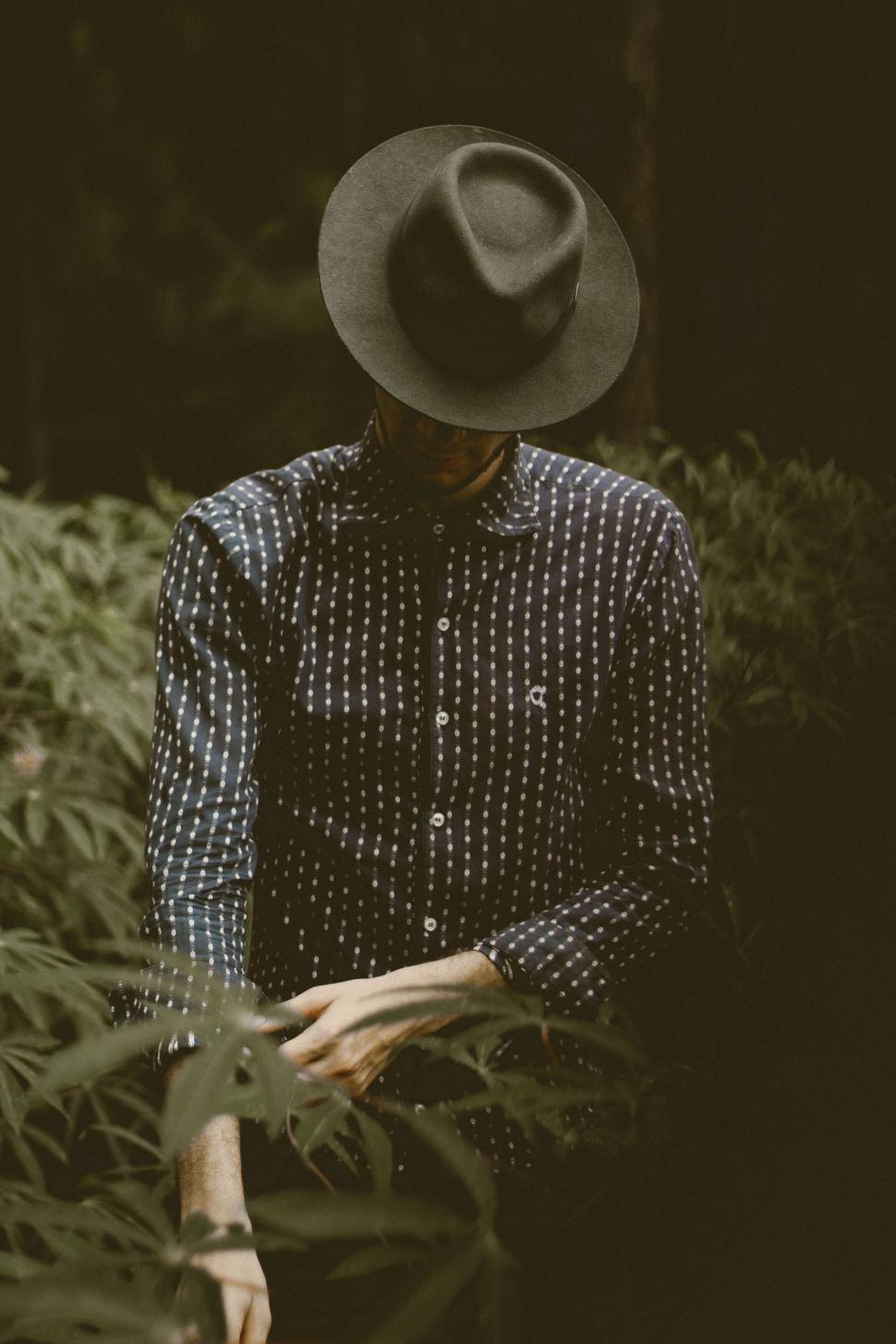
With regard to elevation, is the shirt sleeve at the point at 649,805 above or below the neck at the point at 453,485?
below

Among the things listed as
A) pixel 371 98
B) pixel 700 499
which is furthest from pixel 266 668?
pixel 371 98

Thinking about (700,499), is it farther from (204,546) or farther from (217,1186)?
(217,1186)

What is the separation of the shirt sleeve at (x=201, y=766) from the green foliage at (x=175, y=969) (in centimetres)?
14

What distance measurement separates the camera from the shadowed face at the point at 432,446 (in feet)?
4.54

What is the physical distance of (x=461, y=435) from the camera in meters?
1.39

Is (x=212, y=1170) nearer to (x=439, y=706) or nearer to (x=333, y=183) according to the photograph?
(x=439, y=706)

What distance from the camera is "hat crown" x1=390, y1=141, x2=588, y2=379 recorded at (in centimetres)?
125

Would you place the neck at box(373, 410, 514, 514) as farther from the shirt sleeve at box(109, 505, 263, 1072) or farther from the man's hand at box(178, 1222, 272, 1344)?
the man's hand at box(178, 1222, 272, 1344)

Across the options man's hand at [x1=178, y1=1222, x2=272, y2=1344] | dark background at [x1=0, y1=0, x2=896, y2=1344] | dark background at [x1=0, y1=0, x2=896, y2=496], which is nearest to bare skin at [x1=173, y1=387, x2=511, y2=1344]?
man's hand at [x1=178, y1=1222, x2=272, y2=1344]

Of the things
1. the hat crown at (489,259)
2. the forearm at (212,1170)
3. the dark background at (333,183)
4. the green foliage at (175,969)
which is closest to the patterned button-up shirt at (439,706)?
the green foliage at (175,969)

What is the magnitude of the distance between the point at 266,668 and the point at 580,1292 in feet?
3.05

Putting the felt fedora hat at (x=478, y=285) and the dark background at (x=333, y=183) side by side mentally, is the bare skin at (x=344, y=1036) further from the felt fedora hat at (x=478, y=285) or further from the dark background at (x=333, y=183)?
the dark background at (x=333, y=183)

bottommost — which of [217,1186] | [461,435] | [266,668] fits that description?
[217,1186]

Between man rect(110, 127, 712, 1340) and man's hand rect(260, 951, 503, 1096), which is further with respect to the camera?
man rect(110, 127, 712, 1340)
